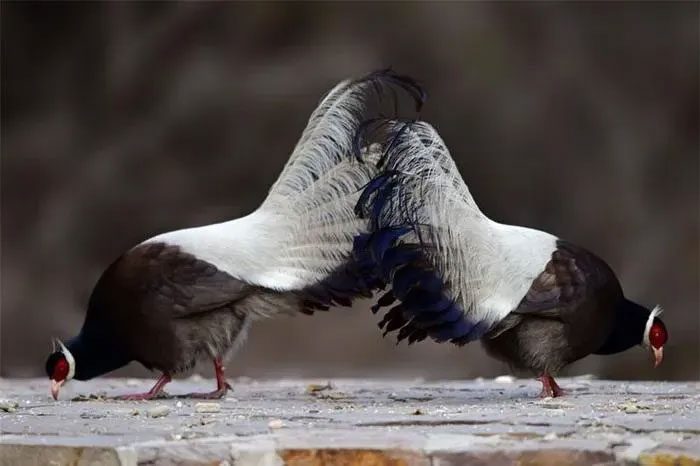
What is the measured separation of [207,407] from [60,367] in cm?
102

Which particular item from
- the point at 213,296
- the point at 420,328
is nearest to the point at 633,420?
the point at 420,328

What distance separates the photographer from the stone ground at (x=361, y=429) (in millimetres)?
3670

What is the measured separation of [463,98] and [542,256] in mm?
5876

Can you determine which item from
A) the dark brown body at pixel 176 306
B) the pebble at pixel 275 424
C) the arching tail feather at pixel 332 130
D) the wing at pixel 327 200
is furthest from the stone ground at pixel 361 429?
the arching tail feather at pixel 332 130

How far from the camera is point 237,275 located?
18.3 ft

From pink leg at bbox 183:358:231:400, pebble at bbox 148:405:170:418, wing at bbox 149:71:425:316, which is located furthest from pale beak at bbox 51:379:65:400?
pebble at bbox 148:405:170:418

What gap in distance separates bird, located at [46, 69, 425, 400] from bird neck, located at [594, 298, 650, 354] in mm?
945

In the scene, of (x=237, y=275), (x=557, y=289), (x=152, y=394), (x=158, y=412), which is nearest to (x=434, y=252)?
(x=557, y=289)

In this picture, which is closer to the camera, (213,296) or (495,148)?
(213,296)

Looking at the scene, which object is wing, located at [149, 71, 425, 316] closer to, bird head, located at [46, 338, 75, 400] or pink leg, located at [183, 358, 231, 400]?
pink leg, located at [183, 358, 231, 400]

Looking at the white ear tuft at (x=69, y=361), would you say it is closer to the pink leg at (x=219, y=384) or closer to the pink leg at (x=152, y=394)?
the pink leg at (x=152, y=394)

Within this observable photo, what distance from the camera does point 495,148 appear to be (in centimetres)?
1097

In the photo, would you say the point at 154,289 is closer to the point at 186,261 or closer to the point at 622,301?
the point at 186,261

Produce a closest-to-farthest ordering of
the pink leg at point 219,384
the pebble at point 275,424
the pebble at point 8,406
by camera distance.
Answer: the pebble at point 275,424 < the pebble at point 8,406 < the pink leg at point 219,384
